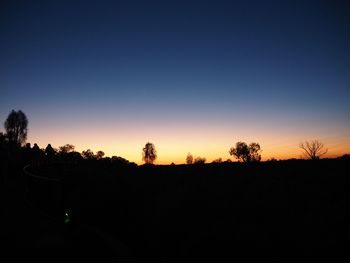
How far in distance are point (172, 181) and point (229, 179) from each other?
4.08 m

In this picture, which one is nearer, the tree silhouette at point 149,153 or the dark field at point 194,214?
the dark field at point 194,214

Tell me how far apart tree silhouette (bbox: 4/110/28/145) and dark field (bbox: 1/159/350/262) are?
286 feet

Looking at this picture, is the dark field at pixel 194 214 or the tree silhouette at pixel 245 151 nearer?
the dark field at pixel 194 214

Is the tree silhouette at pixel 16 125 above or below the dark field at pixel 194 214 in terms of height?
above

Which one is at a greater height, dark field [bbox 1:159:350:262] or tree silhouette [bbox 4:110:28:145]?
tree silhouette [bbox 4:110:28:145]

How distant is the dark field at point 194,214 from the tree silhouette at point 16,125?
286ft

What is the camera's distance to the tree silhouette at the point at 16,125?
304 feet

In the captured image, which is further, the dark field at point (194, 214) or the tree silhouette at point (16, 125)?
the tree silhouette at point (16, 125)

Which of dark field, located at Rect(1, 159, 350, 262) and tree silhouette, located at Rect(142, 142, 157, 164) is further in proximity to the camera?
tree silhouette, located at Rect(142, 142, 157, 164)

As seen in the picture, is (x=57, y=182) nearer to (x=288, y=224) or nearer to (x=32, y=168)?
(x=288, y=224)

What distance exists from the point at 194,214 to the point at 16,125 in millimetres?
101804

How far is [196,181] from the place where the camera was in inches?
674

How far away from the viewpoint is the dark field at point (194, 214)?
349 inches

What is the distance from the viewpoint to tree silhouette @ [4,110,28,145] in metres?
92.8
